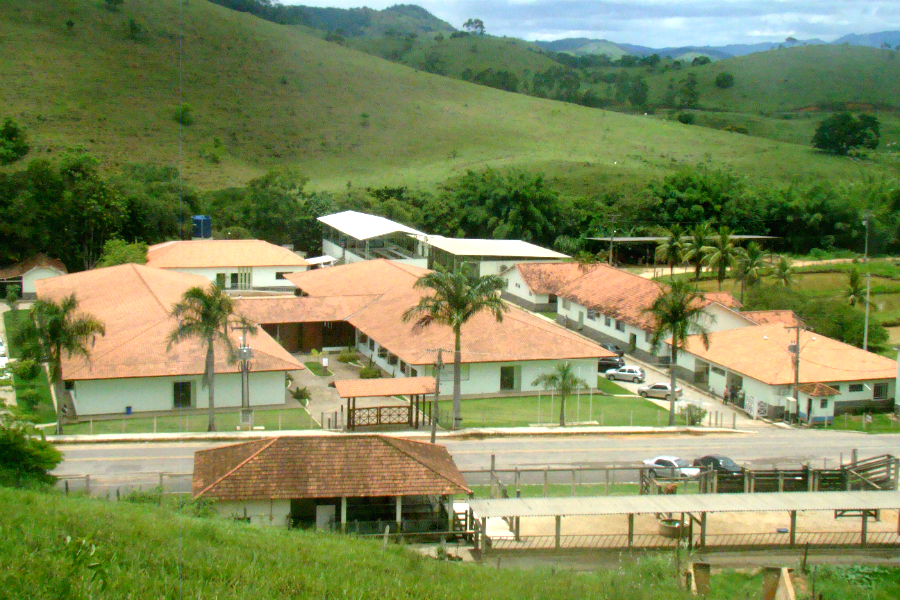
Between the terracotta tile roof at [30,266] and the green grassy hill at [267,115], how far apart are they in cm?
1735

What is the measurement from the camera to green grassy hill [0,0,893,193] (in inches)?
3457

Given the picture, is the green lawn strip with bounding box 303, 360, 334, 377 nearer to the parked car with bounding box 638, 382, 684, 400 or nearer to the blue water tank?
the parked car with bounding box 638, 382, 684, 400

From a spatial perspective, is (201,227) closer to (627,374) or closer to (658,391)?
(627,374)

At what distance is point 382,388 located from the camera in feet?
111

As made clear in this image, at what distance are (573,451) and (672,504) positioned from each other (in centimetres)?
1080

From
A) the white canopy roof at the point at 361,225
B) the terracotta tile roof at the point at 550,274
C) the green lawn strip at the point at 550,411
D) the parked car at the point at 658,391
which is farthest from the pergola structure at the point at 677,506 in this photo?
the white canopy roof at the point at 361,225

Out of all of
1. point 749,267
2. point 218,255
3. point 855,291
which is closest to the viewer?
point 855,291

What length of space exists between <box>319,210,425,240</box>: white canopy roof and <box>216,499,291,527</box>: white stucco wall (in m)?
50.1

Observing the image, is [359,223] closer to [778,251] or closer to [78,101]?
[78,101]

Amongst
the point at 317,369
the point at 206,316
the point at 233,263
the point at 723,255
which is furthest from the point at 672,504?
the point at 233,263

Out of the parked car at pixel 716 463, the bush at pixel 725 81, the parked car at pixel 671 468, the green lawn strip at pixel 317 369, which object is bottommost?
the green lawn strip at pixel 317 369

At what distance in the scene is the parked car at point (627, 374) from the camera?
4562 centimetres

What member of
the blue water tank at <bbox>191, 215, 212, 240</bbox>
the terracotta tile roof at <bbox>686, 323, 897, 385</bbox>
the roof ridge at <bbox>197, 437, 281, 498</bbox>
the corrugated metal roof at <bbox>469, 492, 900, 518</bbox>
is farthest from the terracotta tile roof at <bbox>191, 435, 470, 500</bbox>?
the blue water tank at <bbox>191, 215, 212, 240</bbox>

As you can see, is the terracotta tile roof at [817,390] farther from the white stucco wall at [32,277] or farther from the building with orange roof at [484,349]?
the white stucco wall at [32,277]
